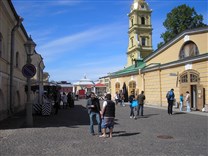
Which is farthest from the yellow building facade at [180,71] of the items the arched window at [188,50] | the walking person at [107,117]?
the walking person at [107,117]

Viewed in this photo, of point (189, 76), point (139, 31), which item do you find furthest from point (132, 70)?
point (139, 31)

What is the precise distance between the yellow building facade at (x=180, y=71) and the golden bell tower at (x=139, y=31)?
101ft

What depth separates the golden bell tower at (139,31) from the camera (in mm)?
67981

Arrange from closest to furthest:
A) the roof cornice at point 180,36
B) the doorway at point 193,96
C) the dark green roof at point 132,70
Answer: the doorway at point 193,96 < the roof cornice at point 180,36 < the dark green roof at point 132,70

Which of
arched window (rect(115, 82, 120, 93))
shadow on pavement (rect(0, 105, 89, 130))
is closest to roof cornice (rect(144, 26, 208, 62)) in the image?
arched window (rect(115, 82, 120, 93))

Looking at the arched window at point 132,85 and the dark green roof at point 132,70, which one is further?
the arched window at point 132,85

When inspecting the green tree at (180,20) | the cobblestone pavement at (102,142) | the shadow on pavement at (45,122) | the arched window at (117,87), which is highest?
the green tree at (180,20)

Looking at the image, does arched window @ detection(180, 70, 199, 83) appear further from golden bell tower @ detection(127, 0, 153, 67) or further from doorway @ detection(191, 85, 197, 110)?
golden bell tower @ detection(127, 0, 153, 67)

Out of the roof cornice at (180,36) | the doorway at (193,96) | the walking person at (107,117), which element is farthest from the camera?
the roof cornice at (180,36)

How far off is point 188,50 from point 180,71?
2199 mm

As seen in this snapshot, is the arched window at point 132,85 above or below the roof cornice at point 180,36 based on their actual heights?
below

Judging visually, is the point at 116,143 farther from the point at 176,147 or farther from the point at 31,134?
the point at 31,134

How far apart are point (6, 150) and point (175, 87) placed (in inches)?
842

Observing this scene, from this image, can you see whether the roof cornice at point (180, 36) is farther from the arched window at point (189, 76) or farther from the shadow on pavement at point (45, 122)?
the shadow on pavement at point (45, 122)
